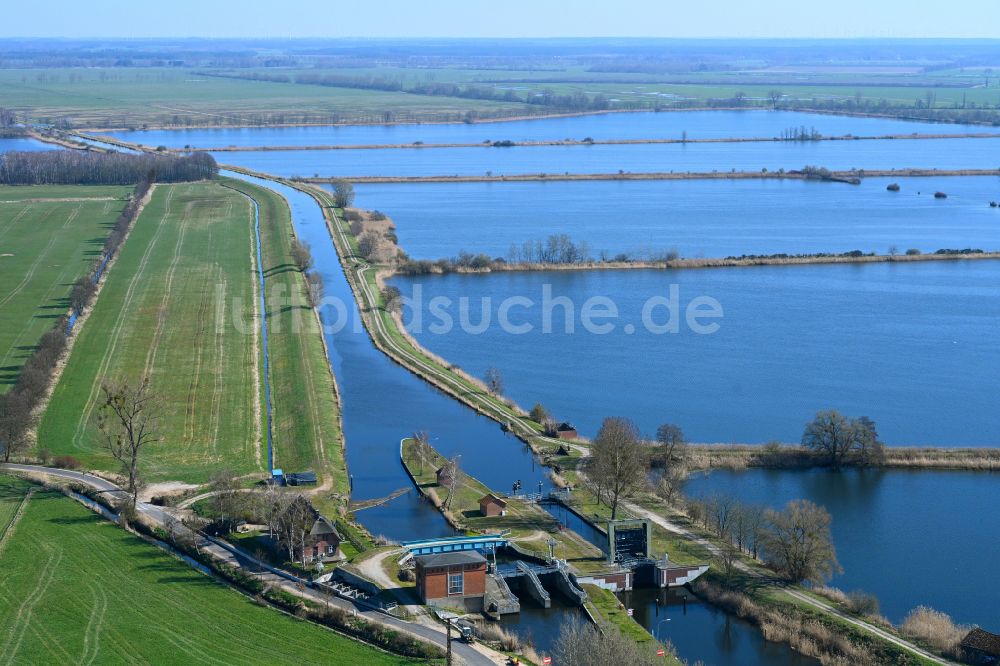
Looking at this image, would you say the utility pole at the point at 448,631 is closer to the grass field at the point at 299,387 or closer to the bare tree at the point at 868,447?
the grass field at the point at 299,387

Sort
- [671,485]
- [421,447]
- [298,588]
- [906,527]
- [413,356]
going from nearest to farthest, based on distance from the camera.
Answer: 1. [298,588]
2. [906,527]
3. [671,485]
4. [421,447]
5. [413,356]

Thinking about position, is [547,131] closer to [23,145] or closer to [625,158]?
[625,158]

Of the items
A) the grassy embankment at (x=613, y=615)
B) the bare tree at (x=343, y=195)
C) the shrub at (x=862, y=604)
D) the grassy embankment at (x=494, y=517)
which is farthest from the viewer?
the bare tree at (x=343, y=195)

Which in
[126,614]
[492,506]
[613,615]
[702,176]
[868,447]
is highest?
[702,176]

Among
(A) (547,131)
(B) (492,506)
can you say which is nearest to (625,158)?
(A) (547,131)

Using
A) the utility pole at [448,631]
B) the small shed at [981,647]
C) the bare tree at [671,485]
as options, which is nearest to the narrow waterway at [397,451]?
the utility pole at [448,631]

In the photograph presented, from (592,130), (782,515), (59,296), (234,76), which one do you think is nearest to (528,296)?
(59,296)

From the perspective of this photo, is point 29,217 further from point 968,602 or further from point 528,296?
point 968,602
